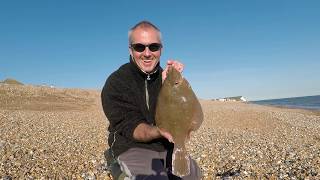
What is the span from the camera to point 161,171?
5.60 meters

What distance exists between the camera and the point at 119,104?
5.64 meters

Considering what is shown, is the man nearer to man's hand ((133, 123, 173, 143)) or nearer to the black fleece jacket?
the black fleece jacket

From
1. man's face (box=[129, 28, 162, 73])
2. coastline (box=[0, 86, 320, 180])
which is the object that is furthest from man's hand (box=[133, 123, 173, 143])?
coastline (box=[0, 86, 320, 180])

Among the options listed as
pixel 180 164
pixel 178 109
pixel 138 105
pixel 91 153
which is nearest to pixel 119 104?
pixel 138 105

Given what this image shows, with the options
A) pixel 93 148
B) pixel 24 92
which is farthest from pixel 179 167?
pixel 24 92

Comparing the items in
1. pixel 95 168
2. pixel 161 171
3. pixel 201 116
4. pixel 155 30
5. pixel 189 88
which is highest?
pixel 155 30

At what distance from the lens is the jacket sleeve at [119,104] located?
5.51 m

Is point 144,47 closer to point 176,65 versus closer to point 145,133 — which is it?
point 176,65

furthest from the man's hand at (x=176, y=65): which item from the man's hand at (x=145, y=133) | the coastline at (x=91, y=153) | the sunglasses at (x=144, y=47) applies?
the coastline at (x=91, y=153)

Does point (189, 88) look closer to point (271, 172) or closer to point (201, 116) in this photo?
point (201, 116)

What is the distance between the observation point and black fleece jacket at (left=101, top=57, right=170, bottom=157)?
563 cm

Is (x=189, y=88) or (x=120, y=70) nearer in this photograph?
(x=189, y=88)

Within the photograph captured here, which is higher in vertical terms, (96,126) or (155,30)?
(155,30)

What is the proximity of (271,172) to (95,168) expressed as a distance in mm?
4982
